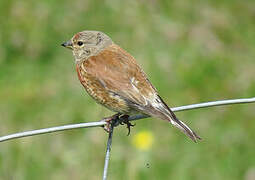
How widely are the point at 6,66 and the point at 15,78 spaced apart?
6.7 inches

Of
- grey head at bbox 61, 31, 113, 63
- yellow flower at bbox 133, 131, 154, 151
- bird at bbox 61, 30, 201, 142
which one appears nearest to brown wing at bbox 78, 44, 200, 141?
bird at bbox 61, 30, 201, 142

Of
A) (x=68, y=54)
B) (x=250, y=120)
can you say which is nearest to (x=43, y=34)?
(x=68, y=54)

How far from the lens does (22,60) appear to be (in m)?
6.79

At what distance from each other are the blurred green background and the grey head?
3.51 ft

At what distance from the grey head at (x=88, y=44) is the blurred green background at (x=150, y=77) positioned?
1069mm

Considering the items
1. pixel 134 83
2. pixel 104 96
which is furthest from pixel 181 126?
pixel 104 96

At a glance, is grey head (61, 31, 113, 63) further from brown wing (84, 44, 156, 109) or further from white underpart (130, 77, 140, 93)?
white underpart (130, 77, 140, 93)

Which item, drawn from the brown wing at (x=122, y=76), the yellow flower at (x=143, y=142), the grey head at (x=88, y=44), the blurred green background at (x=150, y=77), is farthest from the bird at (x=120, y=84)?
the blurred green background at (x=150, y=77)

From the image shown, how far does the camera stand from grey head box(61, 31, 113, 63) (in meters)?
4.83

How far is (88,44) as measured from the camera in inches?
193

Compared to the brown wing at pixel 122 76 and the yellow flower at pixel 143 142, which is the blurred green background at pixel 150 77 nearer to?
the yellow flower at pixel 143 142

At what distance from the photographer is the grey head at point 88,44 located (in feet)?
15.8

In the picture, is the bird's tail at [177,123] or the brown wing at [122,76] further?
the brown wing at [122,76]

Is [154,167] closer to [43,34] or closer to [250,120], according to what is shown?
[250,120]
